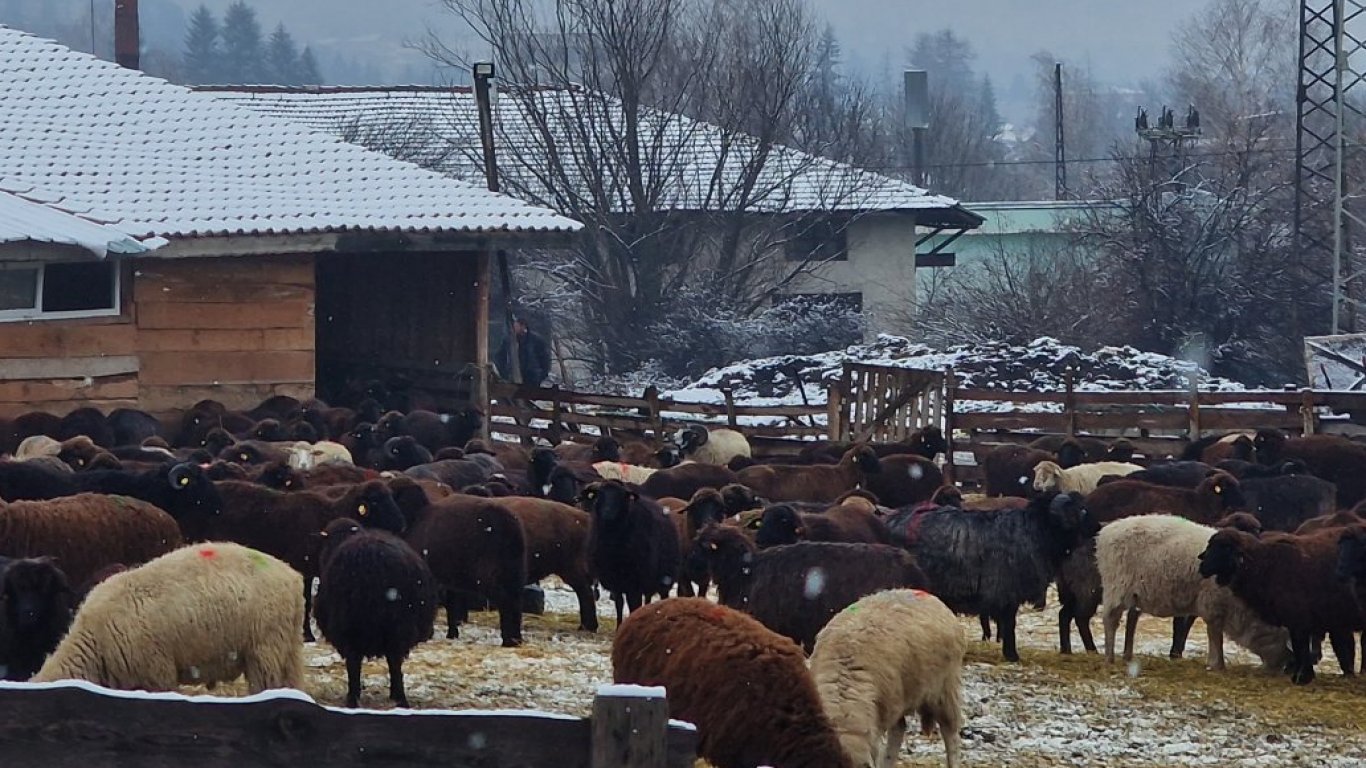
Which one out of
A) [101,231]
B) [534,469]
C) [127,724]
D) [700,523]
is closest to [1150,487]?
[700,523]

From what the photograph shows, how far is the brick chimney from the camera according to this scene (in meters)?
39.3

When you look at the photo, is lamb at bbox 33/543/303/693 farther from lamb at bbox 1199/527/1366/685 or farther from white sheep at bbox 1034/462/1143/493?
white sheep at bbox 1034/462/1143/493

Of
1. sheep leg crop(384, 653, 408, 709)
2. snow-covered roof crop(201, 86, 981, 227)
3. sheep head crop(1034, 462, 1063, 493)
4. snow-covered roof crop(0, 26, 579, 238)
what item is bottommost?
sheep leg crop(384, 653, 408, 709)

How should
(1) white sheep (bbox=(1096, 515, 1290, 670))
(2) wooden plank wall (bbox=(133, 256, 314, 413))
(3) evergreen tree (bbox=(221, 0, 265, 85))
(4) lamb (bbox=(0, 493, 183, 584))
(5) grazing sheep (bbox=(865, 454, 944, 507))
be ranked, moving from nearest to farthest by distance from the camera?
1. (4) lamb (bbox=(0, 493, 183, 584))
2. (1) white sheep (bbox=(1096, 515, 1290, 670))
3. (5) grazing sheep (bbox=(865, 454, 944, 507))
4. (2) wooden plank wall (bbox=(133, 256, 314, 413))
5. (3) evergreen tree (bbox=(221, 0, 265, 85))

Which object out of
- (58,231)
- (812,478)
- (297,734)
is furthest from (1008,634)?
(58,231)

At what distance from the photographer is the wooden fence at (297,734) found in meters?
5.15

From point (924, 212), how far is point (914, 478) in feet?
96.9

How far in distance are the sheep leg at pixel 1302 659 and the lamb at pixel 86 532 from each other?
7.04 meters

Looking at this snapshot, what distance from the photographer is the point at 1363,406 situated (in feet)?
76.0

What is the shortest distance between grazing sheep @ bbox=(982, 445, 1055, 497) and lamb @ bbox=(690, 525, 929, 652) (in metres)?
9.27

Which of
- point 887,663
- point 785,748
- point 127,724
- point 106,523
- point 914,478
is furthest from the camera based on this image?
point 914,478

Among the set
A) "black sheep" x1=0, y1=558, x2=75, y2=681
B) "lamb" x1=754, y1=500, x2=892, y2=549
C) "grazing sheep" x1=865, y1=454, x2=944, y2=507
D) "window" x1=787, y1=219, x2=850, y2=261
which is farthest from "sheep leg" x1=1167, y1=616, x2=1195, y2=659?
"window" x1=787, y1=219, x2=850, y2=261

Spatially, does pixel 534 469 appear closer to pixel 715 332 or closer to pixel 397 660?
pixel 397 660

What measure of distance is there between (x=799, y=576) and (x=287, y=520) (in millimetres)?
3571
